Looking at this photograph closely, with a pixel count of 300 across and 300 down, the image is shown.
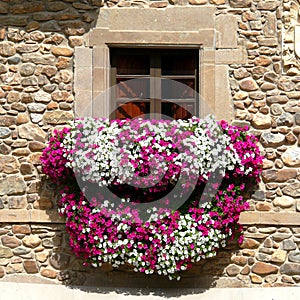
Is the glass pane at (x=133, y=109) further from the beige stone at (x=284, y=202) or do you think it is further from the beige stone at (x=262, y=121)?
the beige stone at (x=284, y=202)

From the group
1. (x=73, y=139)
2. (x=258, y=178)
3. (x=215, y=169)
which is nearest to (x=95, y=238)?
(x=73, y=139)

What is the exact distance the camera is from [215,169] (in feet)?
18.5

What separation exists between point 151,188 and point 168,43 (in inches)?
64.0

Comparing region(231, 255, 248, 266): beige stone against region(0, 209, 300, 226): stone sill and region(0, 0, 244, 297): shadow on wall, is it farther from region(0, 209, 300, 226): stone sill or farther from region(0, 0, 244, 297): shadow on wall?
region(0, 209, 300, 226): stone sill

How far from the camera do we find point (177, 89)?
6.24m

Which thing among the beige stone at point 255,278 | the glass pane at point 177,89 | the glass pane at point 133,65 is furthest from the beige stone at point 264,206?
the glass pane at point 133,65

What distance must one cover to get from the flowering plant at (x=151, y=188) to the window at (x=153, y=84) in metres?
0.47

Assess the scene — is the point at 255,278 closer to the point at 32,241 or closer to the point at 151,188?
the point at 151,188

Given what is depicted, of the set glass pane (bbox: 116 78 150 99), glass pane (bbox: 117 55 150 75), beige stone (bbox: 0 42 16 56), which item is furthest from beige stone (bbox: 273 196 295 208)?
beige stone (bbox: 0 42 16 56)

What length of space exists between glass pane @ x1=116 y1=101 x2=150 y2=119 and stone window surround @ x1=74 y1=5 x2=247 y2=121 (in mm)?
257

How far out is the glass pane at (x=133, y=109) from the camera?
624cm

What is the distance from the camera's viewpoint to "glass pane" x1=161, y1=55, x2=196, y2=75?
20.5ft

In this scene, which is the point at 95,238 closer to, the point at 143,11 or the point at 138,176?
the point at 138,176

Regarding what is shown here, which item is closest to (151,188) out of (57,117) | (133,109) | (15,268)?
(133,109)
